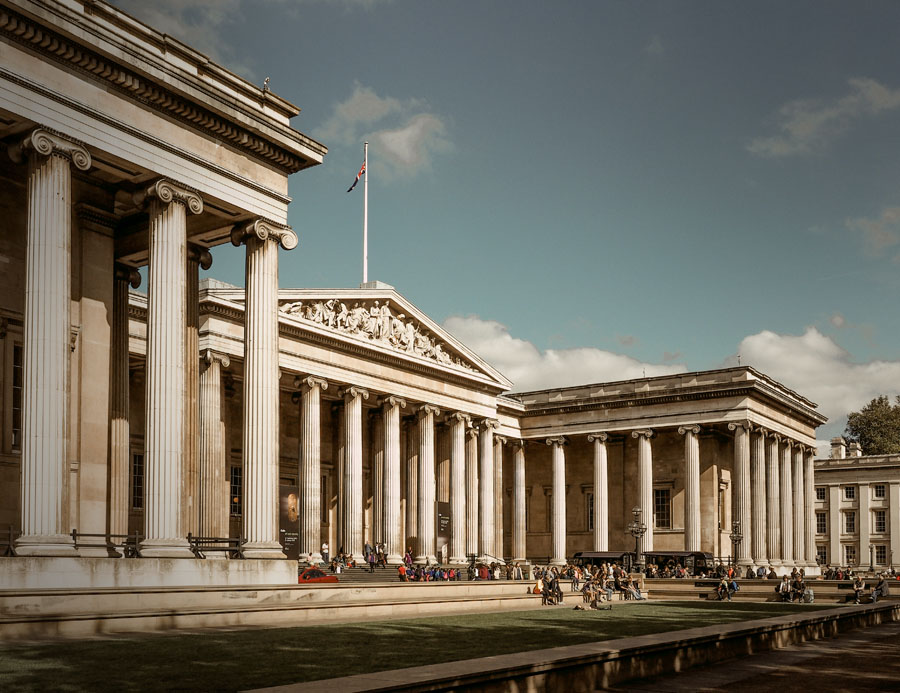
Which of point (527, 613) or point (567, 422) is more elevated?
point (567, 422)

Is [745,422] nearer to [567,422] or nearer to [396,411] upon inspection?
[567,422]

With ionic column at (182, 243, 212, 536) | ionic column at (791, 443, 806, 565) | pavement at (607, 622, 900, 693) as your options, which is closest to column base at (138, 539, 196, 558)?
ionic column at (182, 243, 212, 536)

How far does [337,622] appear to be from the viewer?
75.3 ft

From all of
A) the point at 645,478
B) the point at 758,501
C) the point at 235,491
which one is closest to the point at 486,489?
the point at 645,478

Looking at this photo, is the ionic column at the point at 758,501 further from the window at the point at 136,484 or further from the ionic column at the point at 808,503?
the window at the point at 136,484

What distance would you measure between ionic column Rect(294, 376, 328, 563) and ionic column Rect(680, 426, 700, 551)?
24.2m

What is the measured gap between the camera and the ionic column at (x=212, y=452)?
31.4 meters

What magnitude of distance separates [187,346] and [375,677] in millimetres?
16908

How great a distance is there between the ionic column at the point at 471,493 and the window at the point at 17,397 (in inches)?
1450

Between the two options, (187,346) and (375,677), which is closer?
(375,677)

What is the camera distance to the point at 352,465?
50.0m

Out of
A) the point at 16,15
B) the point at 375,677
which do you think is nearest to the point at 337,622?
the point at 375,677

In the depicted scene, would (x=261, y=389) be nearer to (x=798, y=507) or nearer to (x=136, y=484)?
(x=136, y=484)

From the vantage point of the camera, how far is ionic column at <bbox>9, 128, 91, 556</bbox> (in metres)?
20.3
